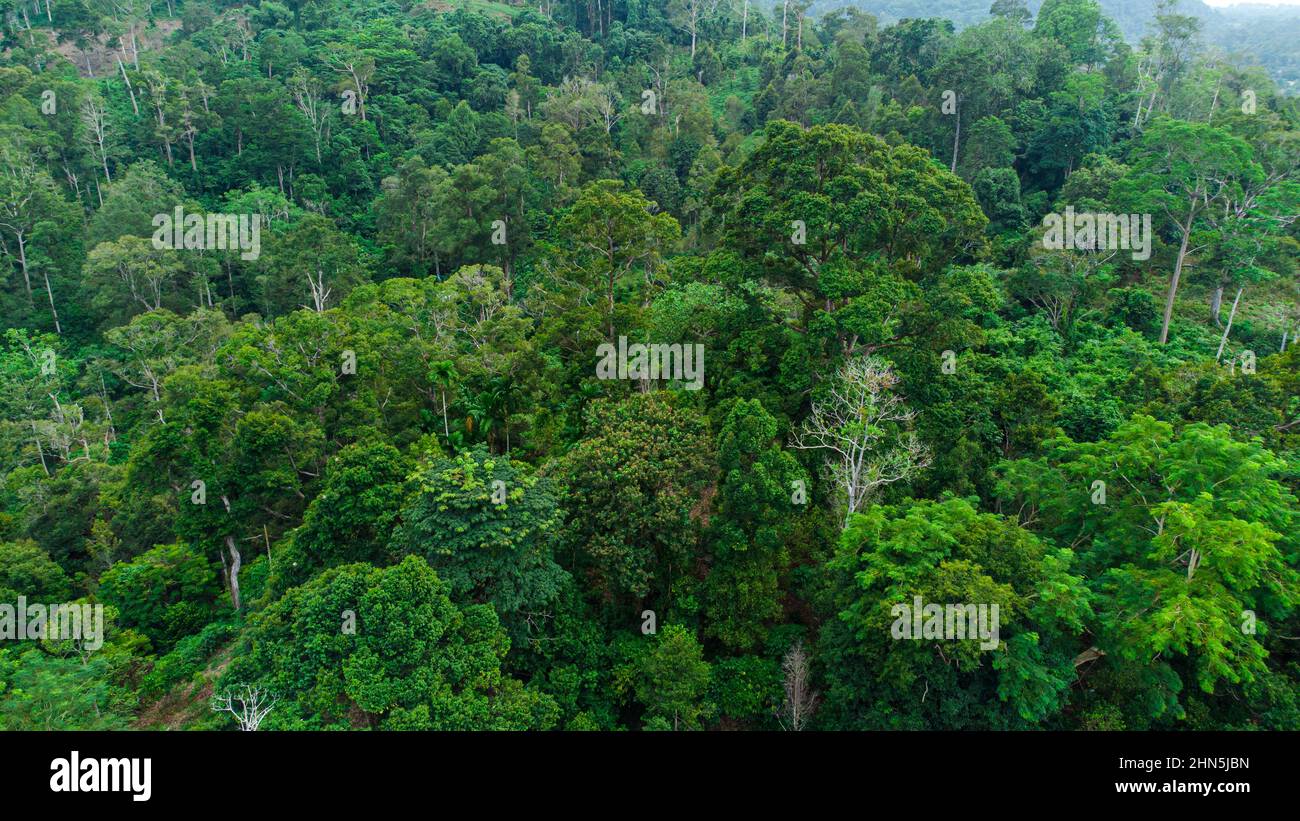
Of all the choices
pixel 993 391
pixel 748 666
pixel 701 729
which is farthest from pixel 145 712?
pixel 993 391

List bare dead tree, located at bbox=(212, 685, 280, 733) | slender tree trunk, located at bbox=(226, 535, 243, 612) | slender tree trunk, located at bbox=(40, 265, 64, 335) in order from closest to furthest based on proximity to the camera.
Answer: bare dead tree, located at bbox=(212, 685, 280, 733)
slender tree trunk, located at bbox=(226, 535, 243, 612)
slender tree trunk, located at bbox=(40, 265, 64, 335)

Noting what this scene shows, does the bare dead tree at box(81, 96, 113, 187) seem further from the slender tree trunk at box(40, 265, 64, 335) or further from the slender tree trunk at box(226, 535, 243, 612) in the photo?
the slender tree trunk at box(226, 535, 243, 612)

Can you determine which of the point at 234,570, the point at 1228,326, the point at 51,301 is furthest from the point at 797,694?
the point at 51,301

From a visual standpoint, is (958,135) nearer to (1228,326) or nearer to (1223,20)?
(1228,326)

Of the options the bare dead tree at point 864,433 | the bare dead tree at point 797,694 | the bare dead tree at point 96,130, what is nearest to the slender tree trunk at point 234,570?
the bare dead tree at point 797,694

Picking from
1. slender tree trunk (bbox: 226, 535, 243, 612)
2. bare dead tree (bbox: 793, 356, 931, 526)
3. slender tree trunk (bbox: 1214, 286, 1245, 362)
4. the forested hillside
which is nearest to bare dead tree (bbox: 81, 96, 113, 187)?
the forested hillside

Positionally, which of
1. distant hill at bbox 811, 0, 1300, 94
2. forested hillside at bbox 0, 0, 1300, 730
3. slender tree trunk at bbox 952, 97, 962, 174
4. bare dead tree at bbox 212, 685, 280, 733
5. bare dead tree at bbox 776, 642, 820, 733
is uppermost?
distant hill at bbox 811, 0, 1300, 94
